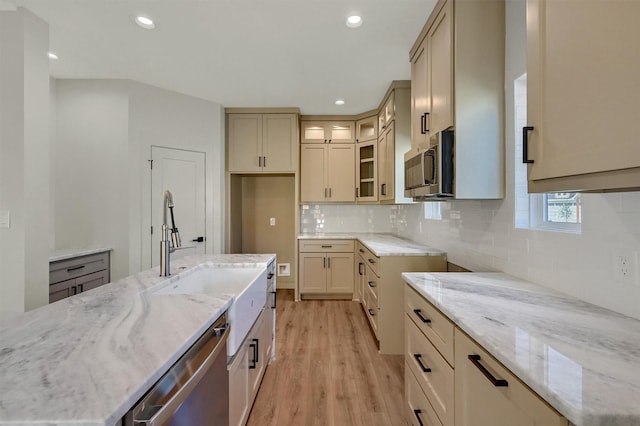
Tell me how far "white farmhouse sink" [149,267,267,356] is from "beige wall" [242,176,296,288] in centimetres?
274

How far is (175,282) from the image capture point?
5.22ft

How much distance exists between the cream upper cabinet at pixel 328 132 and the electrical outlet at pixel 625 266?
140 inches

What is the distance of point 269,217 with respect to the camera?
190 inches

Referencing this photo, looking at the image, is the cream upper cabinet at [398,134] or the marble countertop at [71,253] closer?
the marble countertop at [71,253]

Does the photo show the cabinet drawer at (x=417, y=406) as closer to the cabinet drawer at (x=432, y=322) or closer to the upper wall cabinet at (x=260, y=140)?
the cabinet drawer at (x=432, y=322)

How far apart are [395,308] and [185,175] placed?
2.84 meters

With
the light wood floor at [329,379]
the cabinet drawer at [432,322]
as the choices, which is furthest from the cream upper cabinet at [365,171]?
the cabinet drawer at [432,322]

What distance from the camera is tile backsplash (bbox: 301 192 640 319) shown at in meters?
1.07

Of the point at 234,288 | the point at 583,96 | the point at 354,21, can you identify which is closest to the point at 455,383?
the point at 583,96

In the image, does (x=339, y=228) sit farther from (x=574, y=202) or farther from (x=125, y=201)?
(x=574, y=202)

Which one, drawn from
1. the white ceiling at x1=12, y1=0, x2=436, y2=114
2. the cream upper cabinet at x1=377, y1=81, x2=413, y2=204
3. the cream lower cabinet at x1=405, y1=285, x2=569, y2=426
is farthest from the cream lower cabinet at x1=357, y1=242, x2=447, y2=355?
the white ceiling at x1=12, y1=0, x2=436, y2=114

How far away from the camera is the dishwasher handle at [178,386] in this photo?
634mm

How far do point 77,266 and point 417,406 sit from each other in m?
3.06

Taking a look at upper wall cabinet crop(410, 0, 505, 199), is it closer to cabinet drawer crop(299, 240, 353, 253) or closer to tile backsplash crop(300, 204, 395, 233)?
cabinet drawer crop(299, 240, 353, 253)
